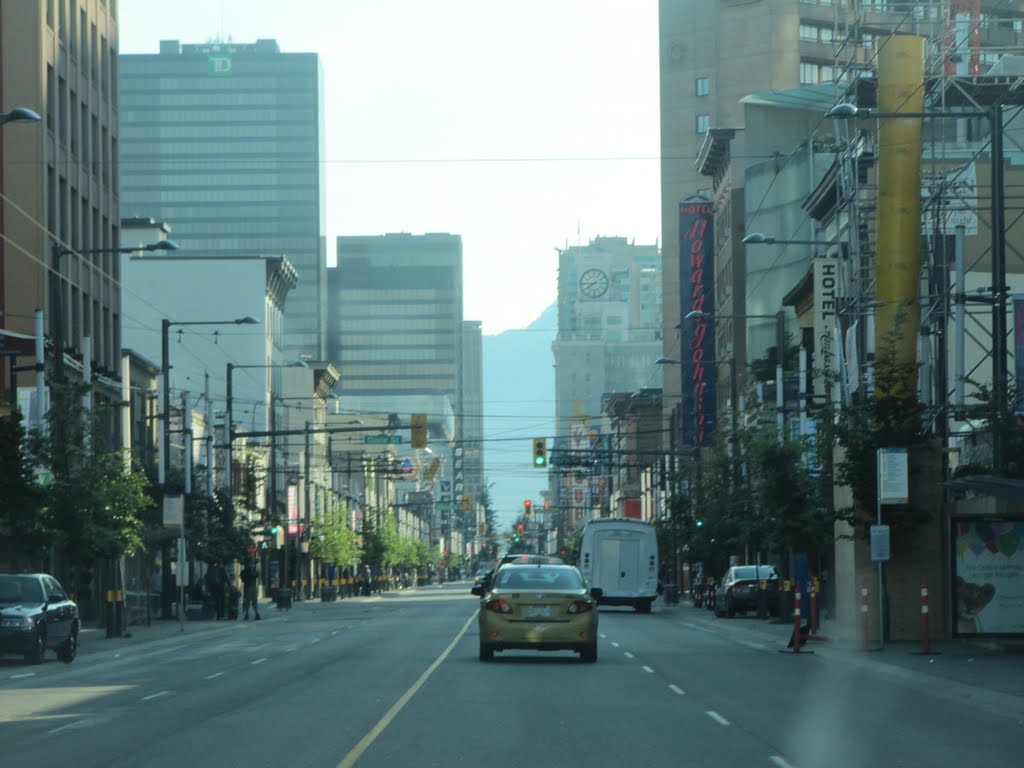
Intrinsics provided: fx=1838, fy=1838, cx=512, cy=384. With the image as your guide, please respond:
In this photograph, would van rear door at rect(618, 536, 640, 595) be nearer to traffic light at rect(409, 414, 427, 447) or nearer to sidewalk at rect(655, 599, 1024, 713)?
traffic light at rect(409, 414, 427, 447)

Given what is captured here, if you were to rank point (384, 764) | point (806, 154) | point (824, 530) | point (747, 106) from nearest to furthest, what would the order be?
point (384, 764) → point (824, 530) → point (806, 154) → point (747, 106)

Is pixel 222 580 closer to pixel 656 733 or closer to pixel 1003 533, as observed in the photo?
pixel 1003 533

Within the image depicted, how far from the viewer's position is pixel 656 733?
57.9ft

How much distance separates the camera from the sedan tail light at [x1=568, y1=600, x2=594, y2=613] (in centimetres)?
2939

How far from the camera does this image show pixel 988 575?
32.6 meters

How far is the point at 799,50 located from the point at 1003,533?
3032 inches

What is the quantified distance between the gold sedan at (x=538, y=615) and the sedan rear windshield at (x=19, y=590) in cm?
891

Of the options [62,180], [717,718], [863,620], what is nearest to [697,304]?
[62,180]

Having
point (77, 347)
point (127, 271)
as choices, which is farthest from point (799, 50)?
point (77, 347)

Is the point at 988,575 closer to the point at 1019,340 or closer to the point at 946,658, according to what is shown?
the point at 946,658

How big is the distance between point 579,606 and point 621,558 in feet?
113

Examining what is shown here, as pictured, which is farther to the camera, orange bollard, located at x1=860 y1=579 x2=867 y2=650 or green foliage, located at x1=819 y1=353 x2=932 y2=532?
green foliage, located at x1=819 y1=353 x2=932 y2=532

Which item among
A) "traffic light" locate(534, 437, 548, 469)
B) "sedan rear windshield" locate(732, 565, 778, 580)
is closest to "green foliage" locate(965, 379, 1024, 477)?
"sedan rear windshield" locate(732, 565, 778, 580)

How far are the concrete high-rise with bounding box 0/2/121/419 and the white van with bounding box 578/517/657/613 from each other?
1805 cm
